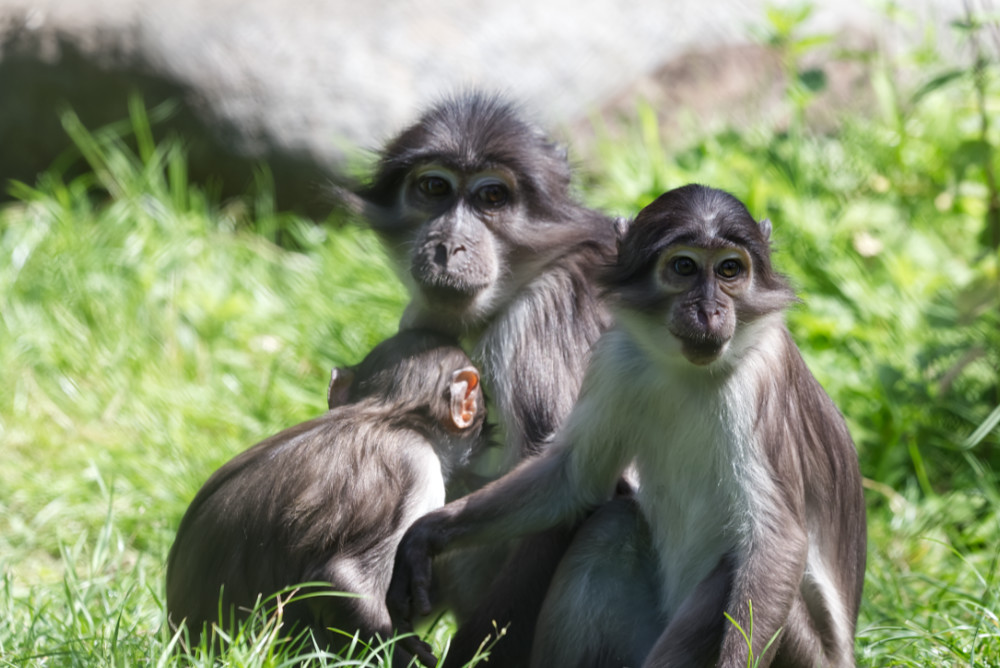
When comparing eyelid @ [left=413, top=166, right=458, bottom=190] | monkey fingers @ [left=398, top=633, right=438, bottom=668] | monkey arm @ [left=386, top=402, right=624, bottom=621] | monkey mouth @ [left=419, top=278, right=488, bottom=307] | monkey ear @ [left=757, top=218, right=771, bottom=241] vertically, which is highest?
monkey ear @ [left=757, top=218, right=771, bottom=241]

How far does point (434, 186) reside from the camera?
5207 millimetres

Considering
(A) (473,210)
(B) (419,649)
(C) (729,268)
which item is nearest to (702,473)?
(C) (729,268)

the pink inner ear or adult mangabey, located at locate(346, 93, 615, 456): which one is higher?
adult mangabey, located at locate(346, 93, 615, 456)

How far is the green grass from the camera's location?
5418 millimetres

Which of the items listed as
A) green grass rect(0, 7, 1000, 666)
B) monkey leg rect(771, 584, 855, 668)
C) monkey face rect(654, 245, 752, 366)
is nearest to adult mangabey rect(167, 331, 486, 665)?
green grass rect(0, 7, 1000, 666)

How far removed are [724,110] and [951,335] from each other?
3331 millimetres

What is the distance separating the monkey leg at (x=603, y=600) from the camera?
4.28 metres

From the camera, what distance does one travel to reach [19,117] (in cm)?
1013

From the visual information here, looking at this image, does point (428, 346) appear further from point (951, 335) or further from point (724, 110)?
point (724, 110)

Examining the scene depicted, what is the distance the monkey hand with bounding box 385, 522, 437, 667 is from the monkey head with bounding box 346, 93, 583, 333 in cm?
109

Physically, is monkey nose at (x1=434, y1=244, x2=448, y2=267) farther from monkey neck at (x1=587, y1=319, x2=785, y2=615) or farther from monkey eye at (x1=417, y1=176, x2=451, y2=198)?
monkey neck at (x1=587, y1=319, x2=785, y2=615)

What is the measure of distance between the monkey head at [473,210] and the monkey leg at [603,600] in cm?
112

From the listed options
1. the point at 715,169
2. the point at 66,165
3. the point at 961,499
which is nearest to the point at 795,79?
the point at 715,169

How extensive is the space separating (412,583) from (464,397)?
0.77m
